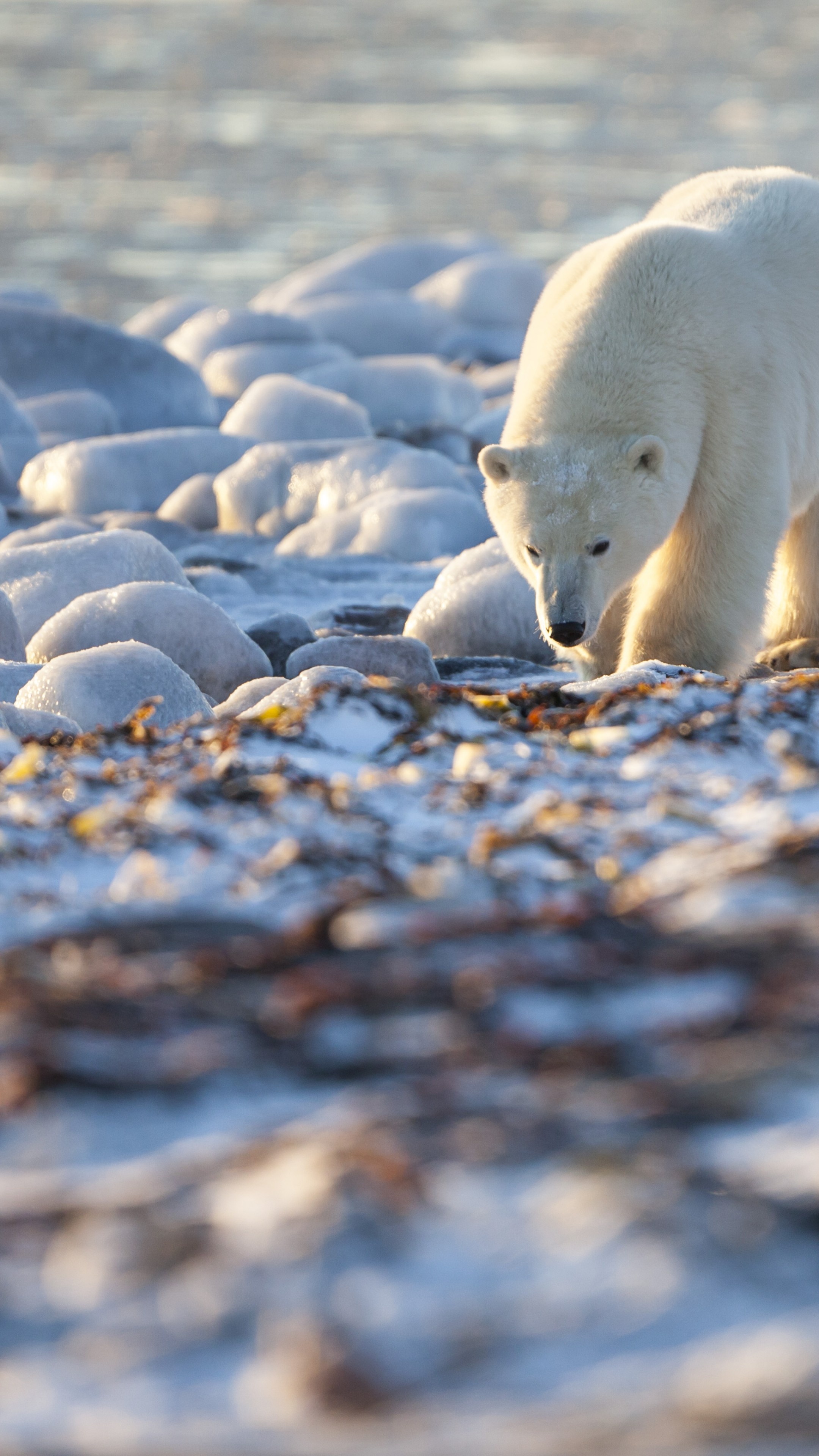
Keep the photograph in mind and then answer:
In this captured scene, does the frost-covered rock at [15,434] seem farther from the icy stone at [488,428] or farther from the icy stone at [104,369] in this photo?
the icy stone at [488,428]

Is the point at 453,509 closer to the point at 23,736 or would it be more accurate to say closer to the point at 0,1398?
the point at 23,736

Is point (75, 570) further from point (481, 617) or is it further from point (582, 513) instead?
point (582, 513)

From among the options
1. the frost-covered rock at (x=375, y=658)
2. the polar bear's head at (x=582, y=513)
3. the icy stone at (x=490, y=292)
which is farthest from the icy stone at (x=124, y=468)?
the icy stone at (x=490, y=292)

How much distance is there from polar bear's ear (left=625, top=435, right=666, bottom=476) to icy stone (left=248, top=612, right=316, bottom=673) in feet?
3.81

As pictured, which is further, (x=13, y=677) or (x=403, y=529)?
(x=403, y=529)

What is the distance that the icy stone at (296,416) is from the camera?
7984 millimetres

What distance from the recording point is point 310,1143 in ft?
5.29

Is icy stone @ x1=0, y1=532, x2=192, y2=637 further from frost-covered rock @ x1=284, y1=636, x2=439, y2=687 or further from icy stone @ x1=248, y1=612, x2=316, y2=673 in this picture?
frost-covered rock @ x1=284, y1=636, x2=439, y2=687

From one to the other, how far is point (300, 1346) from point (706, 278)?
3671mm

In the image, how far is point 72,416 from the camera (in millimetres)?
8766

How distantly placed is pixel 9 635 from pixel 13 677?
22.9 inches

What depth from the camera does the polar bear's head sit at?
14.3 ft

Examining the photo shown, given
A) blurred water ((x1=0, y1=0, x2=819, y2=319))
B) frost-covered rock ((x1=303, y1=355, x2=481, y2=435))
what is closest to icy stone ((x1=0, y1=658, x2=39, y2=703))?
frost-covered rock ((x1=303, y1=355, x2=481, y2=435))

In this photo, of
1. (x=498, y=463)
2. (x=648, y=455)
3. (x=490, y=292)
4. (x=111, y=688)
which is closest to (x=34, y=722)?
(x=111, y=688)
